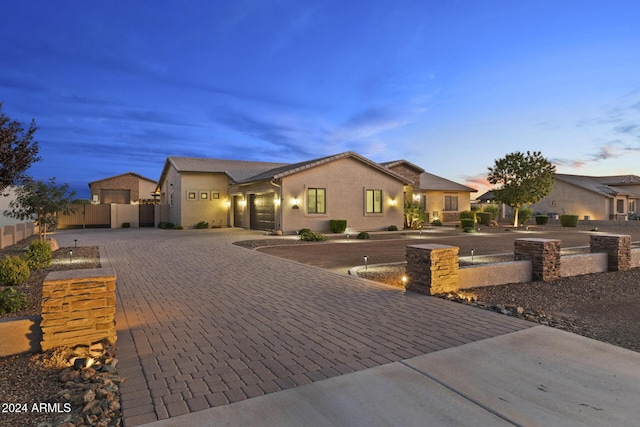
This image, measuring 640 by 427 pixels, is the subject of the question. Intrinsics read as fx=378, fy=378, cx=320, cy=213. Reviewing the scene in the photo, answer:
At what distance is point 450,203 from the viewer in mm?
37000

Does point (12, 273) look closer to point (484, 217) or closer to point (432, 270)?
point (432, 270)

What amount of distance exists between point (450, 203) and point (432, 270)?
31873 mm

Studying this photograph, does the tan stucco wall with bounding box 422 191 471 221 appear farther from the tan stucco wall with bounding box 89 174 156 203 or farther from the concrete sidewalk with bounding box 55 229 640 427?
the tan stucco wall with bounding box 89 174 156 203

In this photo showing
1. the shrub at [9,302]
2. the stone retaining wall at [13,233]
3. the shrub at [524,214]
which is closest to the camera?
the shrub at [9,302]

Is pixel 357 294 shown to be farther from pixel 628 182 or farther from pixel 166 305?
pixel 628 182

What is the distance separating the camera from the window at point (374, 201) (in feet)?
82.9

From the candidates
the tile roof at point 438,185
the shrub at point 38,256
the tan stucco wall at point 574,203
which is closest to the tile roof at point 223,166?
the tile roof at point 438,185

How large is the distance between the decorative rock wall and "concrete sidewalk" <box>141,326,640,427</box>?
220cm

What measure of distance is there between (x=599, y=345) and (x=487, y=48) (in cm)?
1756

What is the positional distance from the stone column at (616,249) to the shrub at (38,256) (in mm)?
15906

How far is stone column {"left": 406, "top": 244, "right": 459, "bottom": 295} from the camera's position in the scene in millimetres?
7066

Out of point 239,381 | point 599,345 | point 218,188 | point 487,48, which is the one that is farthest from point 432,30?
point 218,188

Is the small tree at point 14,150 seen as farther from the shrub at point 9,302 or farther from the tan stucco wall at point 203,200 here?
the tan stucco wall at point 203,200

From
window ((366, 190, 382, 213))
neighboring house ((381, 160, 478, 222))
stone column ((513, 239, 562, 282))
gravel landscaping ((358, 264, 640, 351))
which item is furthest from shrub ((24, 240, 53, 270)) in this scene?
neighboring house ((381, 160, 478, 222))
